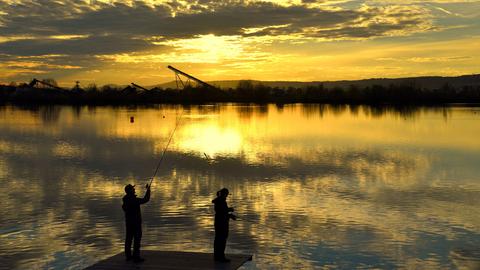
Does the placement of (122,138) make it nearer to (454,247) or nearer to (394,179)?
(394,179)

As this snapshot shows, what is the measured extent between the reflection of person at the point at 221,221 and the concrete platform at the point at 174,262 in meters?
0.25

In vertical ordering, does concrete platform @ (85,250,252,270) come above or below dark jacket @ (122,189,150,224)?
below

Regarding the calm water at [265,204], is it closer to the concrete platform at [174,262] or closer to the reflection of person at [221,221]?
the concrete platform at [174,262]

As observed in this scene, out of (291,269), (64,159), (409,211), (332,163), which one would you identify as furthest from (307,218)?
(64,159)

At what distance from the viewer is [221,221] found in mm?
12820

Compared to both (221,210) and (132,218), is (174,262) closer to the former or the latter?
(132,218)

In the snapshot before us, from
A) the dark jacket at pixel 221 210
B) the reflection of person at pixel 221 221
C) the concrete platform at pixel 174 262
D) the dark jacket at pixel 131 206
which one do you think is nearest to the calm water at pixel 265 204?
the concrete platform at pixel 174 262

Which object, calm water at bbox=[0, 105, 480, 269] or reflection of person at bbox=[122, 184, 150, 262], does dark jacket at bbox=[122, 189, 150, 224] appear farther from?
calm water at bbox=[0, 105, 480, 269]

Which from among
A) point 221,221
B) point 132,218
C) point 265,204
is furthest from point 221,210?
point 265,204

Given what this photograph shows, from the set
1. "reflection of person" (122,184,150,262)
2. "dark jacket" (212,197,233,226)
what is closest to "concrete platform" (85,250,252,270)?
"reflection of person" (122,184,150,262)

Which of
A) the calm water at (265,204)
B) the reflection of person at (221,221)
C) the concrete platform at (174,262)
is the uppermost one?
the reflection of person at (221,221)

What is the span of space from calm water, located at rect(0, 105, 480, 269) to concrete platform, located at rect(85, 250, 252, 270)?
143 cm

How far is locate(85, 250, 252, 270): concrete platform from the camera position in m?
12.5

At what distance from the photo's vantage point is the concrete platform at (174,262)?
494 inches
